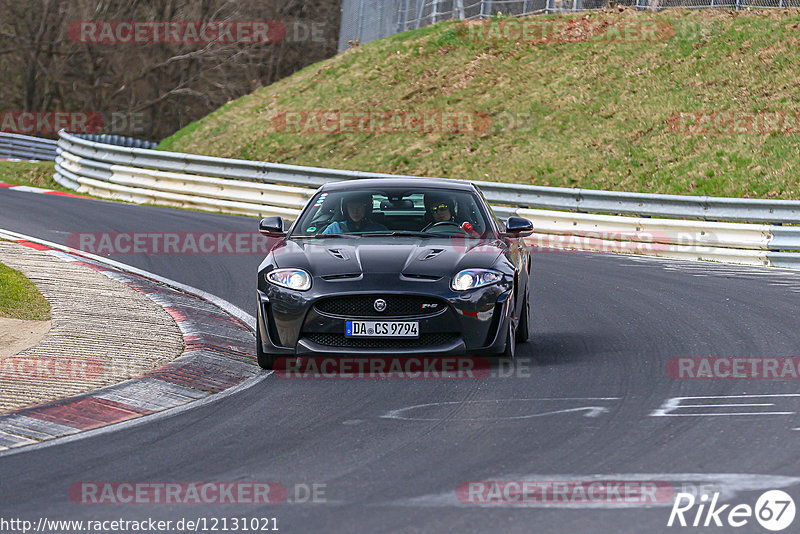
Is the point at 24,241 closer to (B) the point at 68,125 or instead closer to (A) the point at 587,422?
(A) the point at 587,422

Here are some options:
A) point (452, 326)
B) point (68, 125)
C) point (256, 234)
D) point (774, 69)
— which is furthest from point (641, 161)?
point (68, 125)

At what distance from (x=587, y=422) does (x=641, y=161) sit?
→ 19594 millimetres

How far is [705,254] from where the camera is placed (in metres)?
18.1

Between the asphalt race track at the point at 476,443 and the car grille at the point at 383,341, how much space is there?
27 centimetres

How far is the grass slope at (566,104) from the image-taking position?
25272mm

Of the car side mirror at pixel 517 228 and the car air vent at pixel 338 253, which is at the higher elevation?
the car side mirror at pixel 517 228

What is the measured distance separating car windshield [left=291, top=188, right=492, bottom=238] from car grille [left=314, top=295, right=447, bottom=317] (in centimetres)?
118

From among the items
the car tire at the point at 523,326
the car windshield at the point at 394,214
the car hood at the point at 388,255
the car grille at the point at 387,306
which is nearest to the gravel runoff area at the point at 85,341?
the car hood at the point at 388,255

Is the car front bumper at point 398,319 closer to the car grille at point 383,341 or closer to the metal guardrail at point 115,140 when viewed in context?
the car grille at point 383,341

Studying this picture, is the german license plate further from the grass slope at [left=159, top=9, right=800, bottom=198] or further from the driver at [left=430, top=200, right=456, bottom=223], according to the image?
Result: the grass slope at [left=159, top=9, right=800, bottom=198]

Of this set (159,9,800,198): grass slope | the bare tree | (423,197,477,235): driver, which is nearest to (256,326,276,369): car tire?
(423,197,477,235): driver

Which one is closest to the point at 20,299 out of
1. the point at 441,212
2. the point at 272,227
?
the point at 272,227

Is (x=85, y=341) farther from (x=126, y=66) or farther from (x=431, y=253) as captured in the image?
(x=126, y=66)

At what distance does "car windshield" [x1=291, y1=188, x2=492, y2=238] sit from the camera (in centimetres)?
959
